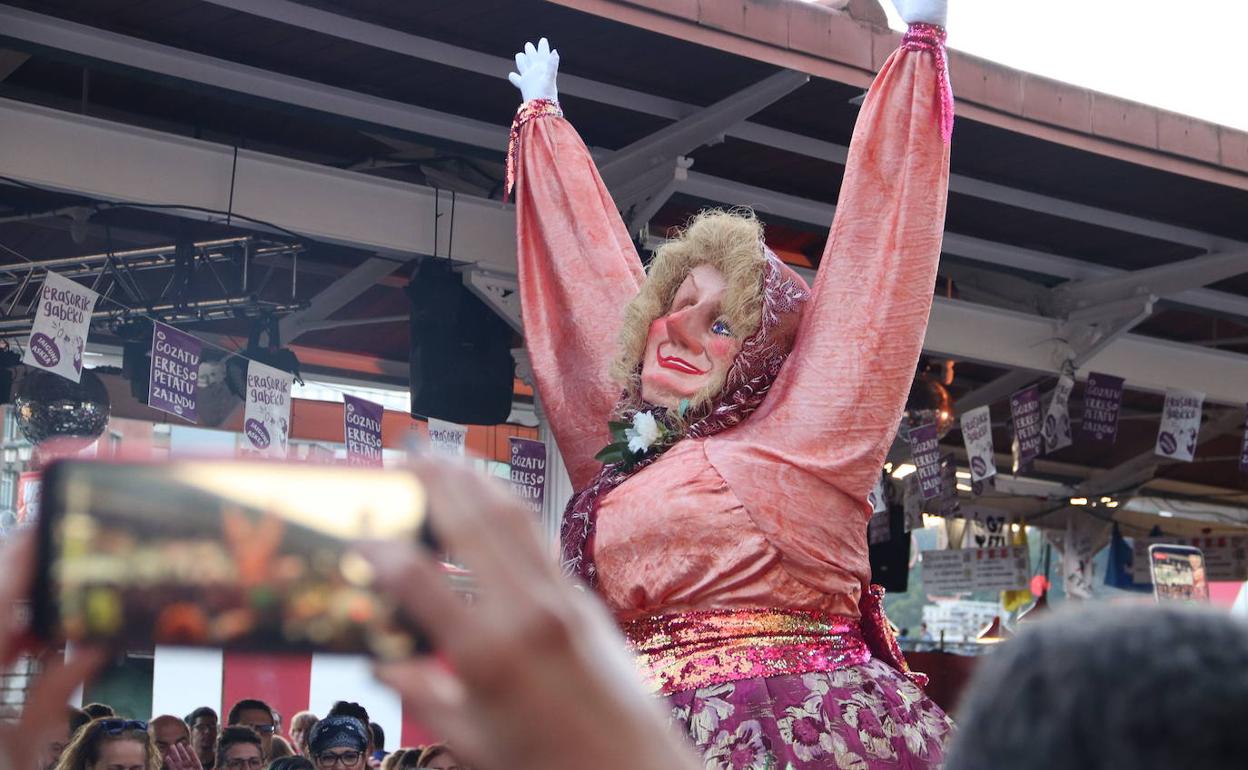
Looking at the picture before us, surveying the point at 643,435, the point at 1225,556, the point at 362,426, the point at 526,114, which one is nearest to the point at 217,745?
the point at 362,426

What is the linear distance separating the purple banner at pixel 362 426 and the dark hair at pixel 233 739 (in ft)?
6.83

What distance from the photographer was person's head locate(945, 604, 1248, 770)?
73 cm

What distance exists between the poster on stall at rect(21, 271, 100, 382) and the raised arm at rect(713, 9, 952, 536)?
13.4ft

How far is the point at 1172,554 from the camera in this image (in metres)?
6.30

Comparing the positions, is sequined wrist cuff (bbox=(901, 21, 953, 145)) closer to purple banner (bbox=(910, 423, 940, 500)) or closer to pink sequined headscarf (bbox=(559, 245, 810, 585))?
pink sequined headscarf (bbox=(559, 245, 810, 585))

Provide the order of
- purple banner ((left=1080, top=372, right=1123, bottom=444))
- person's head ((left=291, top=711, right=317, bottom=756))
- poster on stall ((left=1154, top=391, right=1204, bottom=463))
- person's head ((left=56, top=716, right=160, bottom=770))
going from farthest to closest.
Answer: poster on stall ((left=1154, top=391, right=1204, bottom=463)) < purple banner ((left=1080, top=372, right=1123, bottom=444)) < person's head ((left=291, top=711, right=317, bottom=756)) < person's head ((left=56, top=716, right=160, bottom=770))

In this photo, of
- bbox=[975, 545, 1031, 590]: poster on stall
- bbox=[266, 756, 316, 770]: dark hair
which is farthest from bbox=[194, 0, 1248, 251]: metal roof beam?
bbox=[975, 545, 1031, 590]: poster on stall

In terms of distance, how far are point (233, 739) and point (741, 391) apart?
3118 mm

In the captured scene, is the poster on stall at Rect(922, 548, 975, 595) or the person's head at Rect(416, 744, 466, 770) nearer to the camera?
the person's head at Rect(416, 744, 466, 770)

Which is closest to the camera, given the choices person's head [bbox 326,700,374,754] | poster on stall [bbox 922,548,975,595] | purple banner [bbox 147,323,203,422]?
person's head [bbox 326,700,374,754]

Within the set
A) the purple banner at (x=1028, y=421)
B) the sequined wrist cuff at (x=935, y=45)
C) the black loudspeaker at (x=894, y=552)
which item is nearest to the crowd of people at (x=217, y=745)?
the sequined wrist cuff at (x=935, y=45)

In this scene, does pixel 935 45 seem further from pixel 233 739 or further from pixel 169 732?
pixel 169 732

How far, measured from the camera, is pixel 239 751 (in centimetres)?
522

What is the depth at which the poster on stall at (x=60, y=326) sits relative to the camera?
6029 millimetres
